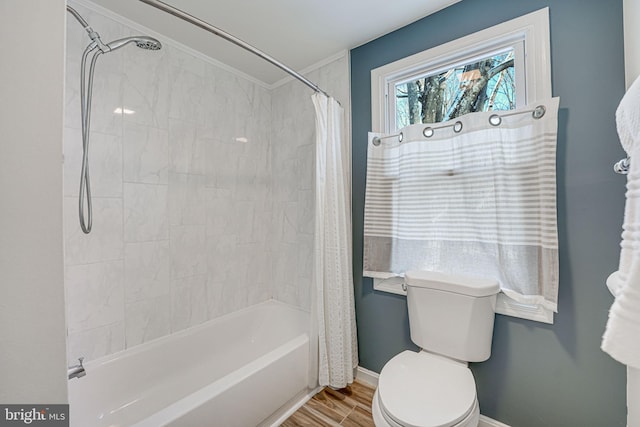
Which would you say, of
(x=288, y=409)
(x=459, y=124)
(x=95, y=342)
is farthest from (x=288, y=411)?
(x=459, y=124)

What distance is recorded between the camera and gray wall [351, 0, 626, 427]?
1.13 metres

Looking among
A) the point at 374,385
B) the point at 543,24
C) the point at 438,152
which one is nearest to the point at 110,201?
the point at 438,152

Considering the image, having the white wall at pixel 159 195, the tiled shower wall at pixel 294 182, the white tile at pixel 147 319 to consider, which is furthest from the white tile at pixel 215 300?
the tiled shower wall at pixel 294 182

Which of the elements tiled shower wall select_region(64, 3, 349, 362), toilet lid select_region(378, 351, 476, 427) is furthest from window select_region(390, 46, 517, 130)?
toilet lid select_region(378, 351, 476, 427)

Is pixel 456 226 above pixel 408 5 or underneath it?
underneath

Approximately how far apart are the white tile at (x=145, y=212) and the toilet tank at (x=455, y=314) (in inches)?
Result: 66.3

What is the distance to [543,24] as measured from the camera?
1266 mm

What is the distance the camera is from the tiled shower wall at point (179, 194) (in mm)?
1513

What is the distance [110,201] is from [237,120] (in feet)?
3.68

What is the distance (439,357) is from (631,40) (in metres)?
1.61

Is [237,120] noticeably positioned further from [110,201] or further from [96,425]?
[96,425]

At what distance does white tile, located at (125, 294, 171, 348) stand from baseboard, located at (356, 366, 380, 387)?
1.39 m

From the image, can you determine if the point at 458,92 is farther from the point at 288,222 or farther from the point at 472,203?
the point at 288,222

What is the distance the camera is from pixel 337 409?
1618mm
